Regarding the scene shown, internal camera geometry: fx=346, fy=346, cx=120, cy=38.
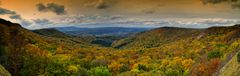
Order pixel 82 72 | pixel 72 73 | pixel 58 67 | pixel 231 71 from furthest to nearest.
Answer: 1. pixel 82 72
2. pixel 72 73
3. pixel 58 67
4. pixel 231 71

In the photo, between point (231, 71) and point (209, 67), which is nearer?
point (231, 71)

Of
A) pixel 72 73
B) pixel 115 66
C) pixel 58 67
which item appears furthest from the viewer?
pixel 115 66

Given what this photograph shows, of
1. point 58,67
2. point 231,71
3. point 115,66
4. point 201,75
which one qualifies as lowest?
point 115,66

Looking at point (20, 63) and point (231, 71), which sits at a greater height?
point (231, 71)

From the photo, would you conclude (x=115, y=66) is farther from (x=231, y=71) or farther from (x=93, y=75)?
(x=231, y=71)

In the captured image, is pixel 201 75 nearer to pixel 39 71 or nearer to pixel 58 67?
pixel 39 71

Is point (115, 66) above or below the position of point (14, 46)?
below

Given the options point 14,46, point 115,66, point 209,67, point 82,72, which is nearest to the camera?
point 209,67

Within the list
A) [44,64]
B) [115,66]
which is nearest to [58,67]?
[44,64]

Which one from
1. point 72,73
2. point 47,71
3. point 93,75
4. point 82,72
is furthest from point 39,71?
point 93,75
